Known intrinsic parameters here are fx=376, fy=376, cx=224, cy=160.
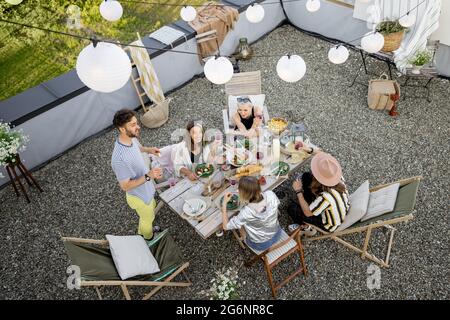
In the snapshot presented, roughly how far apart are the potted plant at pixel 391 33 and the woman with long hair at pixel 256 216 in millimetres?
4091

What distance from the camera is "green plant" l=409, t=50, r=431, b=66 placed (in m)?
6.21

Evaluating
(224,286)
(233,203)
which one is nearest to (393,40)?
(233,203)

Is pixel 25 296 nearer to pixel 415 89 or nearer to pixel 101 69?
pixel 101 69

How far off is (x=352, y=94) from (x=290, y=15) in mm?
2720

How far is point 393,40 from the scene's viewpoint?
6316 mm

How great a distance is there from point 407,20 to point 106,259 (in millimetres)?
5878

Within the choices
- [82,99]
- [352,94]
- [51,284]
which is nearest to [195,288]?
[51,284]

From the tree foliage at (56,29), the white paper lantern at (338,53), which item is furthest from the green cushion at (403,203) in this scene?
the tree foliage at (56,29)

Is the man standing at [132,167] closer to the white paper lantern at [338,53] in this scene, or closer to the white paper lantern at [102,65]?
the white paper lantern at [102,65]

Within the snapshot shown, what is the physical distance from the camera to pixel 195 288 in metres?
4.40

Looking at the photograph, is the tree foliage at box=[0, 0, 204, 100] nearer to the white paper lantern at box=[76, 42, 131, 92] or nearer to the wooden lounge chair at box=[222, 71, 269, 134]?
the wooden lounge chair at box=[222, 71, 269, 134]

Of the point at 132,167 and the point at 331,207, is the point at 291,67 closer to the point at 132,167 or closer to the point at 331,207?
the point at 331,207

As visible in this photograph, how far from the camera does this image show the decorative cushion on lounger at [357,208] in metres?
4.07

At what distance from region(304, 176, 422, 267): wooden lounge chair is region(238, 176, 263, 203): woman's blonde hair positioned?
46.7 inches
